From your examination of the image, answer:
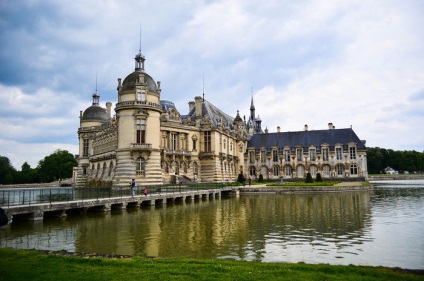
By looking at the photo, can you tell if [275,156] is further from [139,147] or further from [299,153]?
[139,147]

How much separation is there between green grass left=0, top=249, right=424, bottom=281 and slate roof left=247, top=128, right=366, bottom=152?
6616 centimetres

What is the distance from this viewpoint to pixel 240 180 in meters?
61.7

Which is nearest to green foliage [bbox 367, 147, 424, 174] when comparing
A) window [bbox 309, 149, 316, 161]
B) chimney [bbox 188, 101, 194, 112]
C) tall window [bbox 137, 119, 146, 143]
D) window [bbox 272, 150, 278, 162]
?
window [bbox 309, 149, 316, 161]

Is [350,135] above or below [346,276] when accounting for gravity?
above

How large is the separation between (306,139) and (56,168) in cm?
8113

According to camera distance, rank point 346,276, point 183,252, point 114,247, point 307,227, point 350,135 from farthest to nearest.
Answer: point 350,135 → point 307,227 → point 114,247 → point 183,252 → point 346,276

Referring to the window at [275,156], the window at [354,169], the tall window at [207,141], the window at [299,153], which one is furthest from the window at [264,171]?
the tall window at [207,141]

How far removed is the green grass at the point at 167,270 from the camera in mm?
9031

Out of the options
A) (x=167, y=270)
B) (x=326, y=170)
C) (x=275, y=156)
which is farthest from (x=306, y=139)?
(x=167, y=270)

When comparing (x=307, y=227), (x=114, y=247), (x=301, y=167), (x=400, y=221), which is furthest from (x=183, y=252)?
(x=301, y=167)

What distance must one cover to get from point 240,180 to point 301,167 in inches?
752

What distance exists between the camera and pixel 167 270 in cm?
980

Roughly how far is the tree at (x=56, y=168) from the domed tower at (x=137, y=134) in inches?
2884

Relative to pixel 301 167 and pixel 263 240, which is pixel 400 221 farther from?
pixel 301 167
